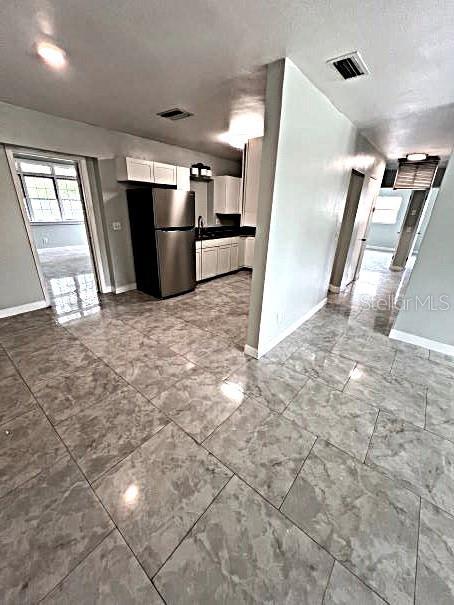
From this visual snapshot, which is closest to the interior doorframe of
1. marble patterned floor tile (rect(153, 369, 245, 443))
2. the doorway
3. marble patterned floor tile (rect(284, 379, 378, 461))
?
the doorway

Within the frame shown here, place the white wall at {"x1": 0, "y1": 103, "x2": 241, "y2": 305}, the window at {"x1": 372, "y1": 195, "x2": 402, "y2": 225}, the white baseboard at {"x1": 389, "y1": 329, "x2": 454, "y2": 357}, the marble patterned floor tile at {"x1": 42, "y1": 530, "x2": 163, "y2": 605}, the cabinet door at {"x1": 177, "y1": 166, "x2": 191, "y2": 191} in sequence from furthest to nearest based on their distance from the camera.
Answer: the window at {"x1": 372, "y1": 195, "x2": 402, "y2": 225} < the cabinet door at {"x1": 177, "y1": 166, "x2": 191, "y2": 191} < the white wall at {"x1": 0, "y1": 103, "x2": 241, "y2": 305} < the white baseboard at {"x1": 389, "y1": 329, "x2": 454, "y2": 357} < the marble patterned floor tile at {"x1": 42, "y1": 530, "x2": 163, "y2": 605}

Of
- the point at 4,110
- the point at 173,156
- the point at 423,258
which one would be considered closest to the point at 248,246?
the point at 173,156

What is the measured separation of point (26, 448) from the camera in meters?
1.56

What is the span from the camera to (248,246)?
5801 mm

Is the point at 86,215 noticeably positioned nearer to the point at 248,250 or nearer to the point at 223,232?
the point at 223,232

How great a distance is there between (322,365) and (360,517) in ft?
4.30

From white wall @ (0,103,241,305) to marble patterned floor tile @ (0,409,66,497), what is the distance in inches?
89.1

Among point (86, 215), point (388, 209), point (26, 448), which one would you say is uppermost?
point (388, 209)

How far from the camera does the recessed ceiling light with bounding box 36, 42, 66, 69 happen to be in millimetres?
1662

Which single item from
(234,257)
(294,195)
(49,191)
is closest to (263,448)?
(294,195)

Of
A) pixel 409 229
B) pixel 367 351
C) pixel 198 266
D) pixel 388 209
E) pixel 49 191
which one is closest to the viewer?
pixel 367 351

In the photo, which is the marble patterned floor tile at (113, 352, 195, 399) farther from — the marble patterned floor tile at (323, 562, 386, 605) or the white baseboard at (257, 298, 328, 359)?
the marble patterned floor tile at (323, 562, 386, 605)

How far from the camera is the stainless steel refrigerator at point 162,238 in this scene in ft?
11.9

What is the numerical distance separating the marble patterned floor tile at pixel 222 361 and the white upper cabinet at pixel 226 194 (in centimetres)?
372
